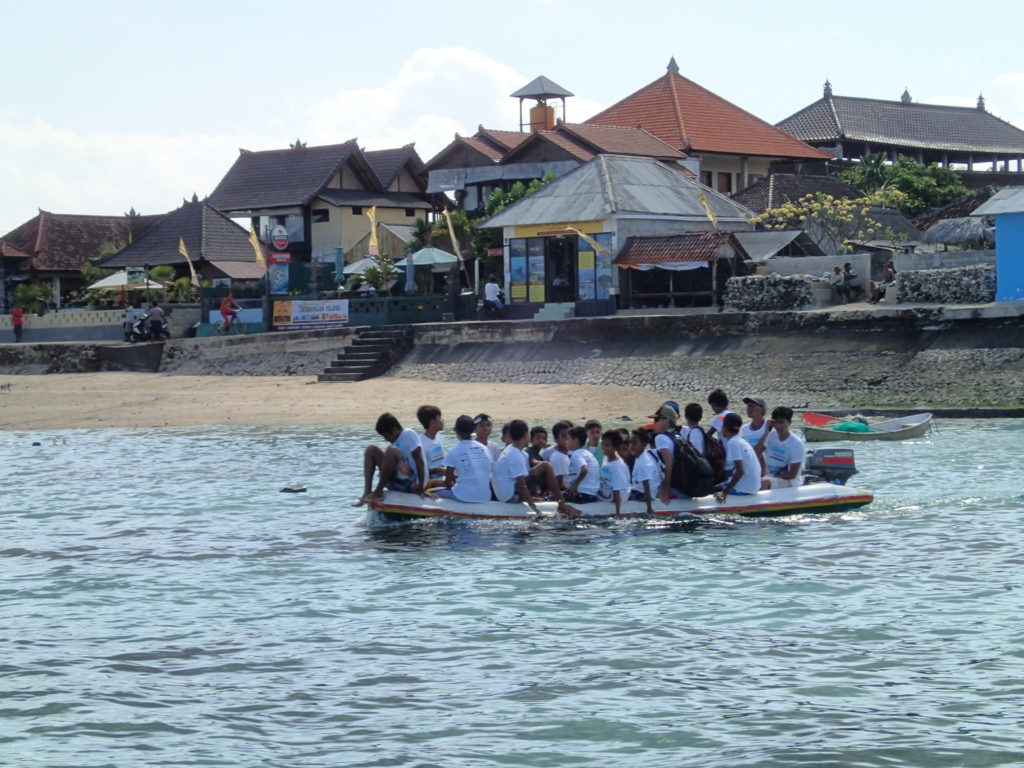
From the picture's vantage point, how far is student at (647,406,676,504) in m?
14.1

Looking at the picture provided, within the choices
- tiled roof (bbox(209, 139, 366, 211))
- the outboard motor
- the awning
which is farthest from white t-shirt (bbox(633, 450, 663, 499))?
tiled roof (bbox(209, 139, 366, 211))

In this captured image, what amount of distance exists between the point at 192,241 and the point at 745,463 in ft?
147

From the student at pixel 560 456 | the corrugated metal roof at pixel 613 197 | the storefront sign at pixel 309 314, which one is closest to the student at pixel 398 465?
the student at pixel 560 456

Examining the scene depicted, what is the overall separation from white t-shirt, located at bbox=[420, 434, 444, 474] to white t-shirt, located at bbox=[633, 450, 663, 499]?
2.43m

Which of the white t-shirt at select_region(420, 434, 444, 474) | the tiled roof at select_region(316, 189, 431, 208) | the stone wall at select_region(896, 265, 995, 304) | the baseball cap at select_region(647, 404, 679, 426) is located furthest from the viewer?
the tiled roof at select_region(316, 189, 431, 208)

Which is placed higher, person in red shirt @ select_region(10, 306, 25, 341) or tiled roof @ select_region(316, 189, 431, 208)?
tiled roof @ select_region(316, 189, 431, 208)

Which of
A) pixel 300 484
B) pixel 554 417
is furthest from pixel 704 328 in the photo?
pixel 300 484

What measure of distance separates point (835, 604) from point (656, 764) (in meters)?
3.95

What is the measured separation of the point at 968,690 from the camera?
8445mm

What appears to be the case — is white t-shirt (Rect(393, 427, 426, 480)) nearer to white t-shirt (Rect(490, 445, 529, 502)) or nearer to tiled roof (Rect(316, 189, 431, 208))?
white t-shirt (Rect(490, 445, 529, 502))

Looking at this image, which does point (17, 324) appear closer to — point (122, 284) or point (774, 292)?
point (122, 284)

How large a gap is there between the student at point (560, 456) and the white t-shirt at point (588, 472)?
6cm

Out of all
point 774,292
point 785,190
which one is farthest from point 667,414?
point 785,190

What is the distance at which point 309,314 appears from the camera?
37.9 m
